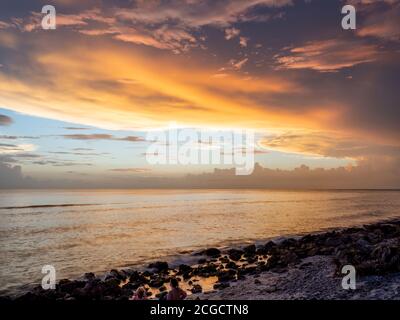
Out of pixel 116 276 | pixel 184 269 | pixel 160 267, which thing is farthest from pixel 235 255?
pixel 116 276

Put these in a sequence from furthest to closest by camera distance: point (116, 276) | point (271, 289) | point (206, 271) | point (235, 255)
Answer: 1. point (235, 255)
2. point (206, 271)
3. point (116, 276)
4. point (271, 289)

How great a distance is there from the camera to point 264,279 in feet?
77.0

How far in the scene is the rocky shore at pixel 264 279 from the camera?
60.6 ft

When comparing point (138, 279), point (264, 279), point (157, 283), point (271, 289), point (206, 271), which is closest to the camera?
point (271, 289)

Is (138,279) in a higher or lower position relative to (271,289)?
lower

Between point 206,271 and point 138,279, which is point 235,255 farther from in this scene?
point 138,279

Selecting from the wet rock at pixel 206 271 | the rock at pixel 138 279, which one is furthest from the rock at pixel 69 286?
the wet rock at pixel 206 271

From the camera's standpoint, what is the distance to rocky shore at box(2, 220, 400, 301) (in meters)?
18.5

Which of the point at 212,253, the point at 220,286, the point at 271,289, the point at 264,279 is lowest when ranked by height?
the point at 212,253

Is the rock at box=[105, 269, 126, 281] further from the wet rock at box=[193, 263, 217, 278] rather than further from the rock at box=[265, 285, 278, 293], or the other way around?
the rock at box=[265, 285, 278, 293]

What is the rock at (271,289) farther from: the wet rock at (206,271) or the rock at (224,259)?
the rock at (224,259)

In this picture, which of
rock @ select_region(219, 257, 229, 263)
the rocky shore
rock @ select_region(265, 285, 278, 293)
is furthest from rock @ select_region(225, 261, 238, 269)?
rock @ select_region(265, 285, 278, 293)

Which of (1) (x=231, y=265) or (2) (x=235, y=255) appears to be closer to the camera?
(1) (x=231, y=265)

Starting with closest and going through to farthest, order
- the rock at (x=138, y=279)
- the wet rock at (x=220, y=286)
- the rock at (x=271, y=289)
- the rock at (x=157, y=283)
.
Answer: the rock at (x=271, y=289) < the wet rock at (x=220, y=286) < the rock at (x=157, y=283) < the rock at (x=138, y=279)
